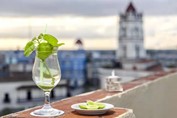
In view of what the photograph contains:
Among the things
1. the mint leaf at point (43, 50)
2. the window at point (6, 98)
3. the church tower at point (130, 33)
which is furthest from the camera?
the church tower at point (130, 33)

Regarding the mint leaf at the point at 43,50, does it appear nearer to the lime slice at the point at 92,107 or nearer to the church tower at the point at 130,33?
the lime slice at the point at 92,107

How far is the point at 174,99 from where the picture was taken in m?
2.60

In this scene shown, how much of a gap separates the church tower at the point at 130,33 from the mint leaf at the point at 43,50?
22.4 meters

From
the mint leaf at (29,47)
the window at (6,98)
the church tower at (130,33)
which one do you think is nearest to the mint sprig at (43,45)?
the mint leaf at (29,47)

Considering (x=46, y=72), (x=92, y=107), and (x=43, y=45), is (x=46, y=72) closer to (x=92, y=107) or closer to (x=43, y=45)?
(x=43, y=45)

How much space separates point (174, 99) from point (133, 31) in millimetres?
21042

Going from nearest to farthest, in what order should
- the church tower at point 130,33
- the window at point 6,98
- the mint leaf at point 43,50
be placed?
the mint leaf at point 43,50 → the window at point 6,98 → the church tower at point 130,33

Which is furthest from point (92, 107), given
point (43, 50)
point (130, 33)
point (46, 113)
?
point (130, 33)

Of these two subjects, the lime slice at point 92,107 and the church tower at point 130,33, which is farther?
the church tower at point 130,33

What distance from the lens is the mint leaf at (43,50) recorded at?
1141mm

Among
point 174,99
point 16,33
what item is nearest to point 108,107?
point 174,99

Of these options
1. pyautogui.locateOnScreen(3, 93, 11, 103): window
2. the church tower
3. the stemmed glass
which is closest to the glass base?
the stemmed glass

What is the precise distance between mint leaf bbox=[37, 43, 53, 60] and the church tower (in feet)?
73.5

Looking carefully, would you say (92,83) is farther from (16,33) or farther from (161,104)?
(161,104)
